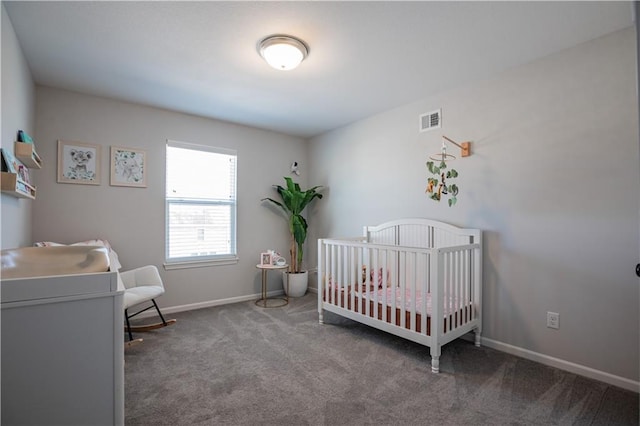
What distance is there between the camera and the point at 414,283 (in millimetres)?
2268

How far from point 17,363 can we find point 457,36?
2.69 meters

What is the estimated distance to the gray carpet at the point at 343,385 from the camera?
1.66 meters

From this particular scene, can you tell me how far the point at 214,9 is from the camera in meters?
1.76

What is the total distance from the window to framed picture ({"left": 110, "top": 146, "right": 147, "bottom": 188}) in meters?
0.26

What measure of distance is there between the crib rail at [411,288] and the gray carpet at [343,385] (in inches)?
10.2

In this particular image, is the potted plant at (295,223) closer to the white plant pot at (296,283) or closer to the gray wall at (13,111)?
the white plant pot at (296,283)

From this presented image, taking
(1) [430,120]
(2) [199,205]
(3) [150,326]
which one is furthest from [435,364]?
(2) [199,205]

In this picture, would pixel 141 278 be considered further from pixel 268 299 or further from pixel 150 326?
pixel 268 299

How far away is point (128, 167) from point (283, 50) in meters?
2.18

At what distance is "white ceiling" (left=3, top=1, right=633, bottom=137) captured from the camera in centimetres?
177

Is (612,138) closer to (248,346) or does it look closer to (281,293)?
(248,346)

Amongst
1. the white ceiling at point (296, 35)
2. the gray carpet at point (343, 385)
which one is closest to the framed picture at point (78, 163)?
the white ceiling at point (296, 35)

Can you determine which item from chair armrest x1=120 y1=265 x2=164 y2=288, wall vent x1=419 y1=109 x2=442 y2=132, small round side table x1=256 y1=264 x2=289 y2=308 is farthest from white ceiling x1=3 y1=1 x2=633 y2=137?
small round side table x1=256 y1=264 x2=289 y2=308

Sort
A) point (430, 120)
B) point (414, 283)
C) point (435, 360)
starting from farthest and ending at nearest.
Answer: point (430, 120) → point (414, 283) → point (435, 360)
